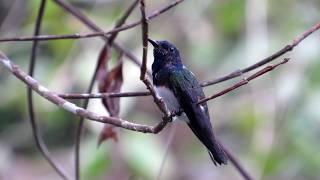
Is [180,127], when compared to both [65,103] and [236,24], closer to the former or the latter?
[236,24]

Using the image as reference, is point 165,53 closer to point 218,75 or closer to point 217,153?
point 217,153

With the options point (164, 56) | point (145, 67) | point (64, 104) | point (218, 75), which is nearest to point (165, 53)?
point (164, 56)

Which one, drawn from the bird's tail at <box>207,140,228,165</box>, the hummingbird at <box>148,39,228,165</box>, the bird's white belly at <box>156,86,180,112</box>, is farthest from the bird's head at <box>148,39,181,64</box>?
the bird's tail at <box>207,140,228,165</box>

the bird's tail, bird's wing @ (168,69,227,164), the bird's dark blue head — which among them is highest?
the bird's dark blue head

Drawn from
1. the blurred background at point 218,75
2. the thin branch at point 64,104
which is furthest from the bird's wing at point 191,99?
the blurred background at point 218,75

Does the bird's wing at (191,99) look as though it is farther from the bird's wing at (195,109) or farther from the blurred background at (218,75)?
the blurred background at (218,75)

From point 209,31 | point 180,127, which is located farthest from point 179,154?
point 209,31

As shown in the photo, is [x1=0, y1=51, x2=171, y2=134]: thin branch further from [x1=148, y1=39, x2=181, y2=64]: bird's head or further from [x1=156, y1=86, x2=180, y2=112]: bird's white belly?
[x1=148, y1=39, x2=181, y2=64]: bird's head
